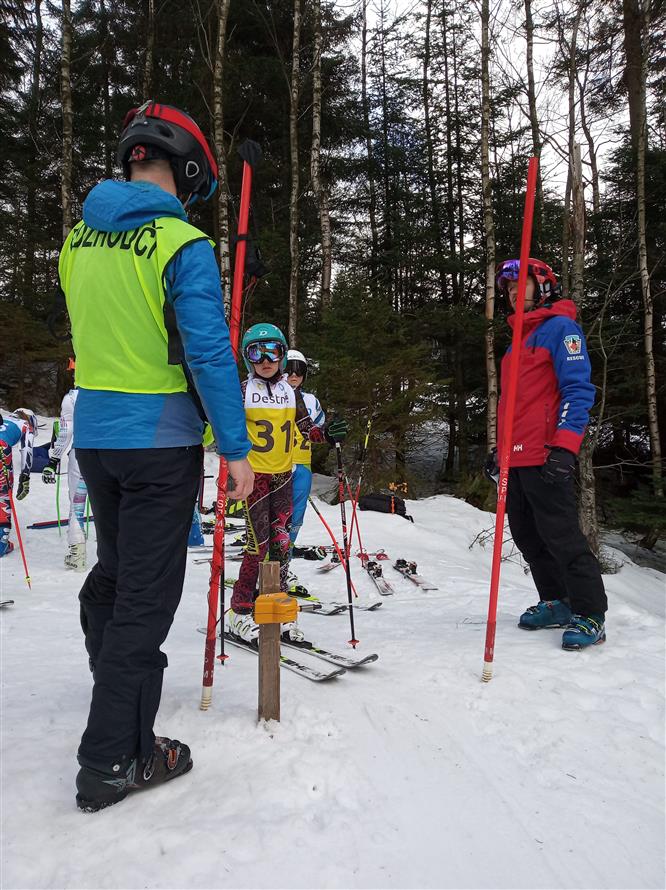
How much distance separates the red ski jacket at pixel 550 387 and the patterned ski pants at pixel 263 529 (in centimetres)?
164

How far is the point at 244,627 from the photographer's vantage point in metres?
3.82

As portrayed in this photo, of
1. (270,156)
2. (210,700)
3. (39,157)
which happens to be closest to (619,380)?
(270,156)

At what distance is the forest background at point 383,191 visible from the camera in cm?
1284

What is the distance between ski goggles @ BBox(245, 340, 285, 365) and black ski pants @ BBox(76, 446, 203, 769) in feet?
7.61

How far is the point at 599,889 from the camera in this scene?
180 cm

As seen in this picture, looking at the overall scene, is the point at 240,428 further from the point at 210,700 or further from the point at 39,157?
the point at 39,157

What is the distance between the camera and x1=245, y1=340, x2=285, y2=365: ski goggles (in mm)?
4324

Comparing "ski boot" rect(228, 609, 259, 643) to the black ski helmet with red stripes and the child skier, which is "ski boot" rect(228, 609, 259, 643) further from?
the black ski helmet with red stripes

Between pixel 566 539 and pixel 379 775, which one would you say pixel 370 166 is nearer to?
pixel 566 539

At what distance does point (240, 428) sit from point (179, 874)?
1400 mm

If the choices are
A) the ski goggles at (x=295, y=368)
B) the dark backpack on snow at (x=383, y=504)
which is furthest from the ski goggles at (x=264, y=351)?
the dark backpack on snow at (x=383, y=504)

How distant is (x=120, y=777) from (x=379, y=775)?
0.99 m

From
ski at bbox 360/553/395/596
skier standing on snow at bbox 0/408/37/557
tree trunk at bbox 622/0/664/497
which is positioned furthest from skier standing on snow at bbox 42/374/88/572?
tree trunk at bbox 622/0/664/497

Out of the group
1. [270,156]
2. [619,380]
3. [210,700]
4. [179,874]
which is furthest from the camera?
[270,156]
